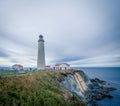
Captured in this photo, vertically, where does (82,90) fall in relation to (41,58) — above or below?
below

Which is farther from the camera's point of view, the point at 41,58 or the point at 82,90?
the point at 41,58

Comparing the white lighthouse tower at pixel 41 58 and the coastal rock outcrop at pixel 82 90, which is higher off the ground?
the white lighthouse tower at pixel 41 58

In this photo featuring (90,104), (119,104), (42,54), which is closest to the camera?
(90,104)

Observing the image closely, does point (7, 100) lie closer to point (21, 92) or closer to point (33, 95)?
point (21, 92)

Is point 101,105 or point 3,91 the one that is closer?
point 3,91

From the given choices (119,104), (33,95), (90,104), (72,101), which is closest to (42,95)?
(33,95)

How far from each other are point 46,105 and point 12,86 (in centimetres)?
547

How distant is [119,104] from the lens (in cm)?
2927

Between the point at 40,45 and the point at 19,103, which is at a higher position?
the point at 40,45

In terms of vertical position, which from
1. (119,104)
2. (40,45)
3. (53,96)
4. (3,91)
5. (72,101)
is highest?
(40,45)

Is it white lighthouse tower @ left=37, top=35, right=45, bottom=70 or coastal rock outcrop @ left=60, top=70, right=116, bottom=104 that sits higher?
white lighthouse tower @ left=37, top=35, right=45, bottom=70

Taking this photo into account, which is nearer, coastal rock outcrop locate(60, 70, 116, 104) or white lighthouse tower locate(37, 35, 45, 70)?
coastal rock outcrop locate(60, 70, 116, 104)

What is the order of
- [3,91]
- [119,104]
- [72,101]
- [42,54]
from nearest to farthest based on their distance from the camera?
[3,91] → [72,101] → [119,104] → [42,54]

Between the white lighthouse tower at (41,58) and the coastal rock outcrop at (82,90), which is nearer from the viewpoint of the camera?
the coastal rock outcrop at (82,90)
